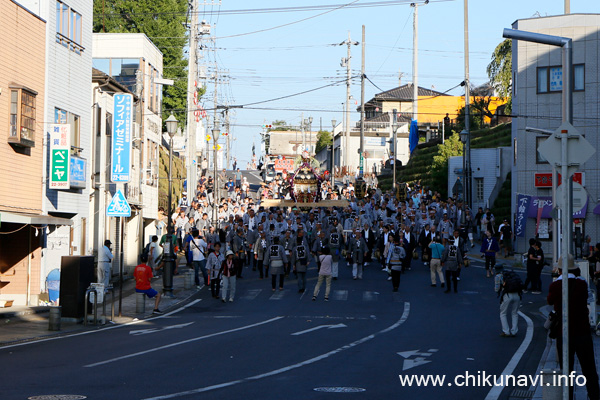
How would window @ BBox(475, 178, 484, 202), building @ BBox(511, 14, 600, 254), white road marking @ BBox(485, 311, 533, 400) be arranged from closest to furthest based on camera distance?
white road marking @ BBox(485, 311, 533, 400) < building @ BBox(511, 14, 600, 254) < window @ BBox(475, 178, 484, 202)

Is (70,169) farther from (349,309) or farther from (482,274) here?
(482,274)

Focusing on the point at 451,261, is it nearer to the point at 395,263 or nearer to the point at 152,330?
the point at 395,263

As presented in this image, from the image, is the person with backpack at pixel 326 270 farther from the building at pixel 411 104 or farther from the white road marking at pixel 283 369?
the building at pixel 411 104

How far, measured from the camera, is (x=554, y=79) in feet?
144

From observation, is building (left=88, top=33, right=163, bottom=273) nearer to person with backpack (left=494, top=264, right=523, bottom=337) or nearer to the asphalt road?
the asphalt road

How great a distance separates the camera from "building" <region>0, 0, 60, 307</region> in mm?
24041

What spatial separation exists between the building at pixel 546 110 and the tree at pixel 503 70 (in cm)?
2386

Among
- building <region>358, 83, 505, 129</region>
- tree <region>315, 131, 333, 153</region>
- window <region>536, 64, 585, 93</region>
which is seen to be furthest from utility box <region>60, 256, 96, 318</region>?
tree <region>315, 131, 333, 153</region>

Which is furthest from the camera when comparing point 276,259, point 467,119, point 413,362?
point 467,119

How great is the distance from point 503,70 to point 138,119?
39505 millimetres

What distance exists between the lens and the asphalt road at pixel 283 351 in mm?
12195

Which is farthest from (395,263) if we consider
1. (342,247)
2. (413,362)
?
(413,362)

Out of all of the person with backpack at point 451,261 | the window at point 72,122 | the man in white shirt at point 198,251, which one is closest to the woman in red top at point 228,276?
the man in white shirt at point 198,251

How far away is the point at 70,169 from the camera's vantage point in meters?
27.4
